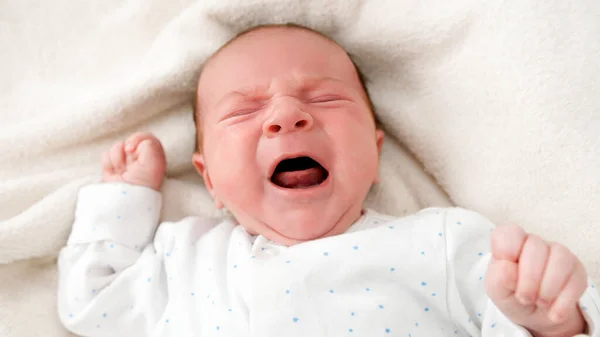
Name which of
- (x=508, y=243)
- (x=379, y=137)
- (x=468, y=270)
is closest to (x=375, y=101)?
(x=379, y=137)

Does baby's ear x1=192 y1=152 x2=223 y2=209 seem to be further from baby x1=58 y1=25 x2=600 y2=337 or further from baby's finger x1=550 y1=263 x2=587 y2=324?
baby's finger x1=550 y1=263 x2=587 y2=324

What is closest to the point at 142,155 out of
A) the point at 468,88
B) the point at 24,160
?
the point at 24,160

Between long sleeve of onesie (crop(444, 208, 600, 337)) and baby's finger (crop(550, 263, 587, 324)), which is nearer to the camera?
baby's finger (crop(550, 263, 587, 324))

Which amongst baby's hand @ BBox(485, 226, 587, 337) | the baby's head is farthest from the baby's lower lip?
baby's hand @ BBox(485, 226, 587, 337)

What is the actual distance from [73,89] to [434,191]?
854 mm

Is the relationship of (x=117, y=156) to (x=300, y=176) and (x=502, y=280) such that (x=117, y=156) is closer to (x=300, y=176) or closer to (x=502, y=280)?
(x=300, y=176)

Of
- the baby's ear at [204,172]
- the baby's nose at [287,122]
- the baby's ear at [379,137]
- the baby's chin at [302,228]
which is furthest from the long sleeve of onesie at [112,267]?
the baby's ear at [379,137]

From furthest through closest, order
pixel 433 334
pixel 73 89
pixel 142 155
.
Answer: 1. pixel 73 89
2. pixel 142 155
3. pixel 433 334

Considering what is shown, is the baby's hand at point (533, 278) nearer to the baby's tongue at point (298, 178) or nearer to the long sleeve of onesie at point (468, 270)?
the long sleeve of onesie at point (468, 270)

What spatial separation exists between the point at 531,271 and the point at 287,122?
46 centimetres

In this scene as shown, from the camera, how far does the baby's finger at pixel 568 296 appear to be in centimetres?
73

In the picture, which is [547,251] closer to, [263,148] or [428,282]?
[428,282]

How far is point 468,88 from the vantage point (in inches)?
45.8

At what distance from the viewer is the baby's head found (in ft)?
3.38
